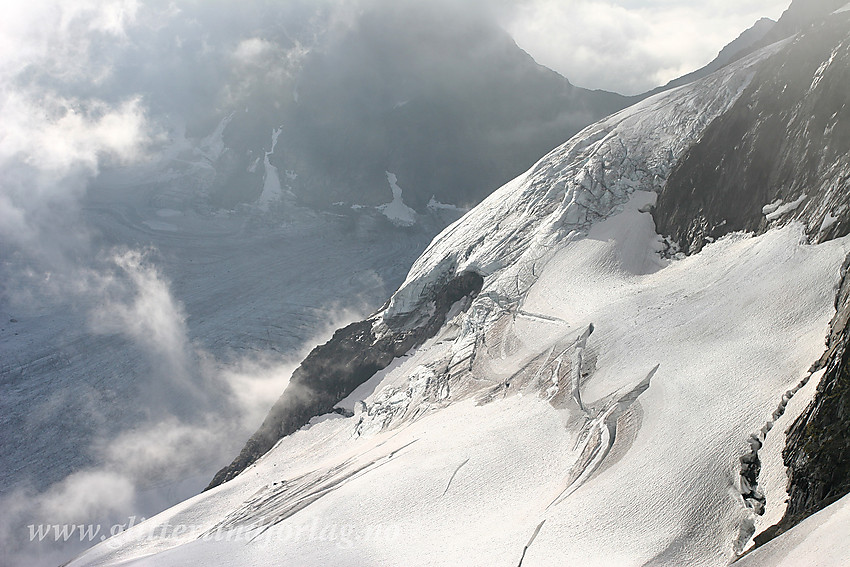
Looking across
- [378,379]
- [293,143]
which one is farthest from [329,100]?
[378,379]

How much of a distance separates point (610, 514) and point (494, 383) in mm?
9597

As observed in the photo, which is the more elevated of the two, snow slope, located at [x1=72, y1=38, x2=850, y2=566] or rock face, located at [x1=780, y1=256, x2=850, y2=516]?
snow slope, located at [x1=72, y1=38, x2=850, y2=566]

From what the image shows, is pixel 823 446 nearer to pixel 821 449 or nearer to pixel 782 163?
pixel 821 449

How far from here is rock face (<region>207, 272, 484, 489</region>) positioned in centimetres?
3281

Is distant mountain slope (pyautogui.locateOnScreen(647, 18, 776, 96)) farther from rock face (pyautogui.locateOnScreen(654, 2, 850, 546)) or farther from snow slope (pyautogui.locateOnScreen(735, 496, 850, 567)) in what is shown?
snow slope (pyautogui.locateOnScreen(735, 496, 850, 567))

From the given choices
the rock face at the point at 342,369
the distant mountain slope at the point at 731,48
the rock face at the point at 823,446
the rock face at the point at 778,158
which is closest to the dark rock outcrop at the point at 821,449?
the rock face at the point at 823,446

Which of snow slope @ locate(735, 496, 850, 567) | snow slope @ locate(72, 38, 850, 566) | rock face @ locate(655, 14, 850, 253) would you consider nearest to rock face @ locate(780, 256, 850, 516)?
snow slope @ locate(735, 496, 850, 567)

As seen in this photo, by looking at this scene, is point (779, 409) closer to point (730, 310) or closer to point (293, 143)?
point (730, 310)

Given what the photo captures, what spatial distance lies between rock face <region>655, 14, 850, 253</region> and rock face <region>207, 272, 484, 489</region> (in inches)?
431

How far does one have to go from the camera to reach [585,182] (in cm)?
3189

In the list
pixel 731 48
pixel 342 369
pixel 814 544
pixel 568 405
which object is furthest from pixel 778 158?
pixel 731 48

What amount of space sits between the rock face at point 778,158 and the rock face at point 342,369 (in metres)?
10.9

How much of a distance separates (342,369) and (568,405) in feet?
53.8

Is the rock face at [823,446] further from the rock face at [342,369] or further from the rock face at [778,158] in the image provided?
the rock face at [342,369]
